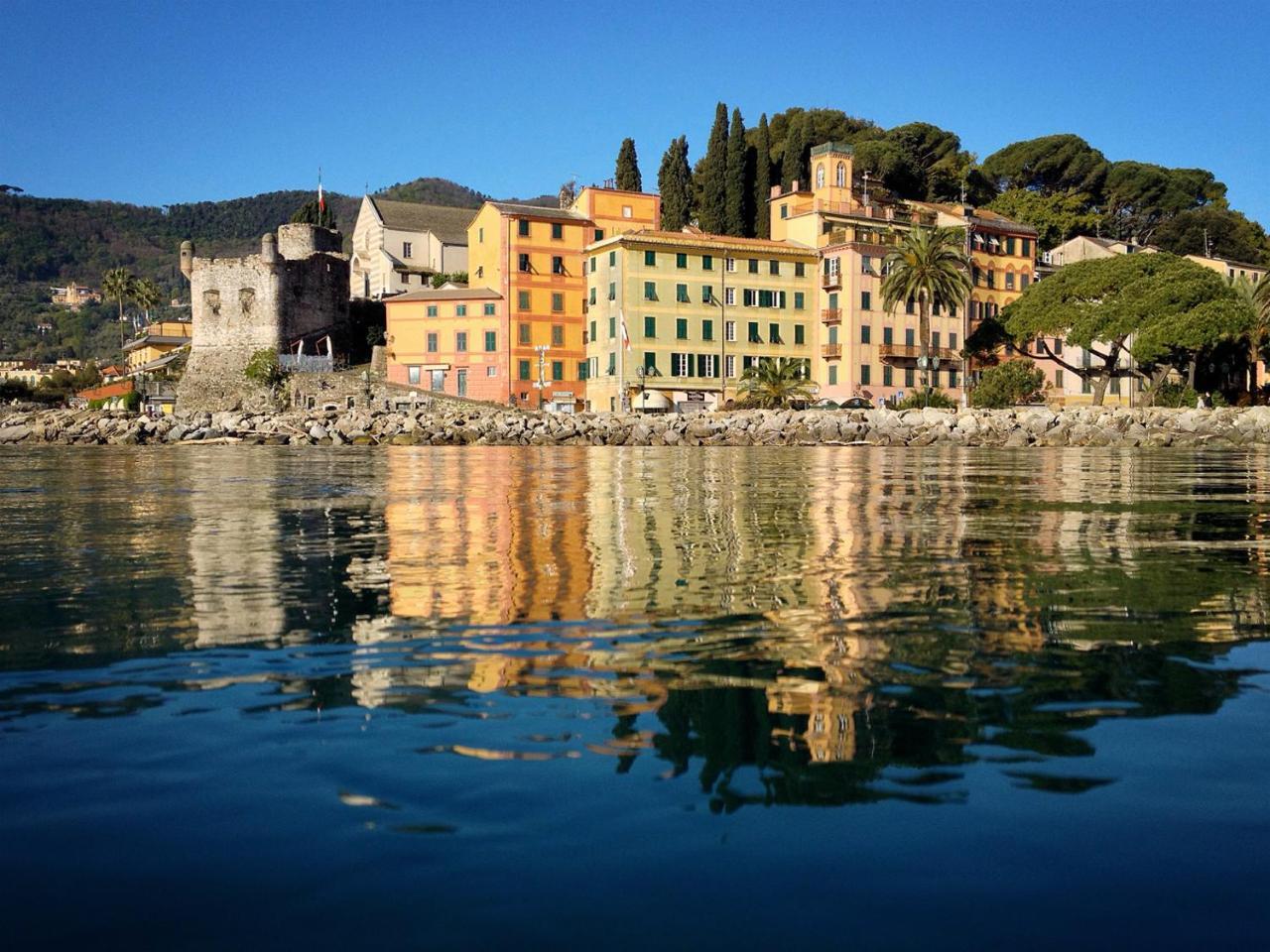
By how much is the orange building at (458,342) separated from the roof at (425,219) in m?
19.8

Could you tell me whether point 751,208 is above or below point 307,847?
above

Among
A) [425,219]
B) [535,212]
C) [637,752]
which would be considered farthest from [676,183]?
[637,752]

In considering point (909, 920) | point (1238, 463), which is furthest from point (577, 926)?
point (1238, 463)

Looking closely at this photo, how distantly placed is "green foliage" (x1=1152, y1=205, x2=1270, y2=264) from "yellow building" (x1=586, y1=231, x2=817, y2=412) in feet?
154

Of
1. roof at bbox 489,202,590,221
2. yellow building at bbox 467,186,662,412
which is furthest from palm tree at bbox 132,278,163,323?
roof at bbox 489,202,590,221

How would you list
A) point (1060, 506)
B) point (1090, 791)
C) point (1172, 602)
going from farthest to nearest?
point (1060, 506) < point (1172, 602) < point (1090, 791)

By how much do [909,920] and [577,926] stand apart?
2.56ft

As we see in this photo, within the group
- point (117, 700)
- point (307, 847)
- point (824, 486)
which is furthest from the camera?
point (824, 486)

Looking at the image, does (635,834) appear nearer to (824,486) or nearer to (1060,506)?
(1060,506)

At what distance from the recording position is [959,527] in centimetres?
1215

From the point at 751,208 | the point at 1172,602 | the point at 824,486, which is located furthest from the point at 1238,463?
the point at 751,208

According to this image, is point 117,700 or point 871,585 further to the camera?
point 871,585

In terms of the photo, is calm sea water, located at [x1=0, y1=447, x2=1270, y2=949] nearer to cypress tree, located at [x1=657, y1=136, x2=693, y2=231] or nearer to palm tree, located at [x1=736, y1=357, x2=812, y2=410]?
palm tree, located at [x1=736, y1=357, x2=812, y2=410]

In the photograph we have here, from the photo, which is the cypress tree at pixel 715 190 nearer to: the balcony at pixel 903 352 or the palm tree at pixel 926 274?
the balcony at pixel 903 352
